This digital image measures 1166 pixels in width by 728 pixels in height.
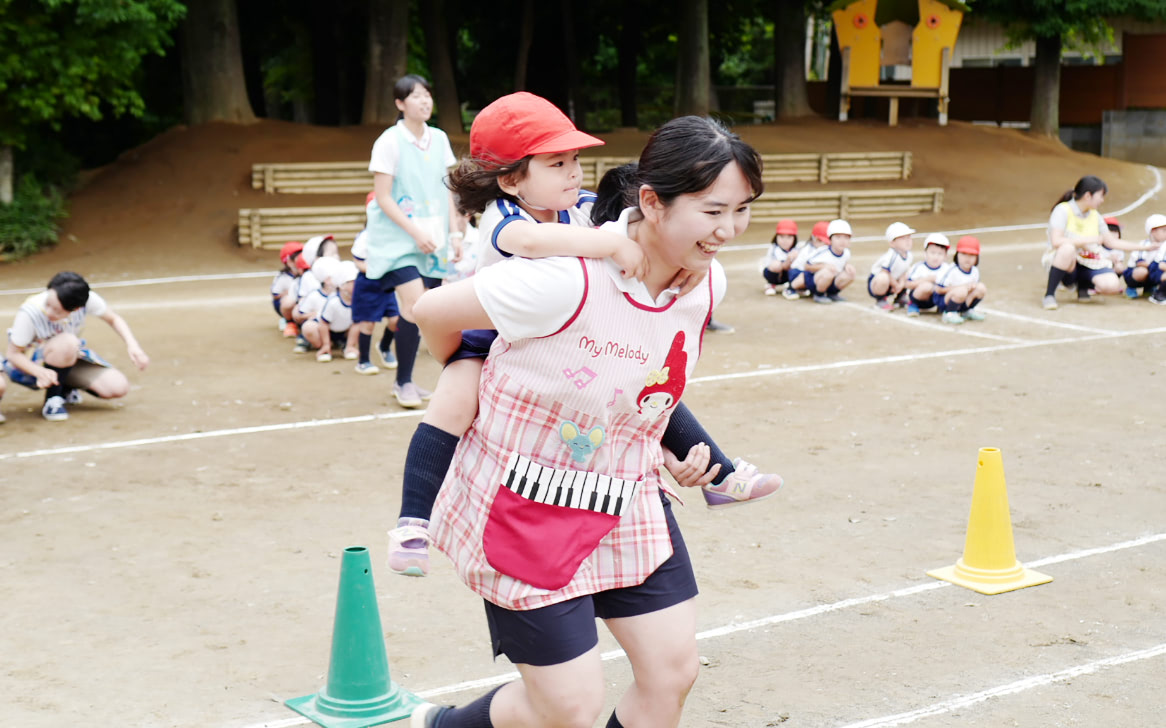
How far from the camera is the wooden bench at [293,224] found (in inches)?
747

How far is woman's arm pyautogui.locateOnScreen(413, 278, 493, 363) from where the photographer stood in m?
3.06

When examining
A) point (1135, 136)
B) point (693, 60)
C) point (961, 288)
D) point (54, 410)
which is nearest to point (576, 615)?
point (54, 410)

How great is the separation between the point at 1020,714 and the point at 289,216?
16171 millimetres

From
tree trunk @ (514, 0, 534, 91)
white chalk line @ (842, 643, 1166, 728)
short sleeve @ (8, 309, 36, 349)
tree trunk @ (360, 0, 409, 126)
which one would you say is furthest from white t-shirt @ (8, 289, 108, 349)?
tree trunk @ (514, 0, 534, 91)

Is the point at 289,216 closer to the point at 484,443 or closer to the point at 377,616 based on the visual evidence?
the point at 377,616

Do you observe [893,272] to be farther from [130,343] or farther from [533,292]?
[533,292]

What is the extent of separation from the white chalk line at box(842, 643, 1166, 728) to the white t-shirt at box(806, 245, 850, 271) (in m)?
9.37

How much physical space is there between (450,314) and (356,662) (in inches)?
68.6

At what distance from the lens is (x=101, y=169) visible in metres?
22.3

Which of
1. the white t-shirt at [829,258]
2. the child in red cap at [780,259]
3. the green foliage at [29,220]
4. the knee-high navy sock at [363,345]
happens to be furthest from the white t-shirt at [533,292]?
the green foliage at [29,220]

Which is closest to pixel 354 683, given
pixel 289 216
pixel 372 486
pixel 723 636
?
pixel 723 636

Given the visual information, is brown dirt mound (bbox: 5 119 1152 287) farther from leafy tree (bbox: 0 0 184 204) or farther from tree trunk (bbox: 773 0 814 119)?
leafy tree (bbox: 0 0 184 204)

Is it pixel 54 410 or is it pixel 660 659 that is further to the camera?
pixel 54 410

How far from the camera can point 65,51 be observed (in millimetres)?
17641
